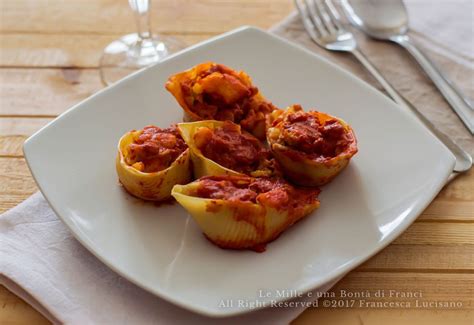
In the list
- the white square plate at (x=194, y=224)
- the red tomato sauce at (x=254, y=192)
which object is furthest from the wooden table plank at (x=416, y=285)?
the red tomato sauce at (x=254, y=192)

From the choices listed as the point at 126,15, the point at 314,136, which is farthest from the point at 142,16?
the point at 314,136

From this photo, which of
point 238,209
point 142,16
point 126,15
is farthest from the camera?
point 126,15

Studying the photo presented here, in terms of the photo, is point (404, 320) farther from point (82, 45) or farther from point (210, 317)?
point (82, 45)

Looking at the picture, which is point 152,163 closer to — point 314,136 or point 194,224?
point 194,224

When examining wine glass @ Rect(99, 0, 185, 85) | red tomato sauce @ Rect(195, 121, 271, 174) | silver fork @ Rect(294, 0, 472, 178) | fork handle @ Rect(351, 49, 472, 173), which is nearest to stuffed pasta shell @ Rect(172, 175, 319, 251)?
red tomato sauce @ Rect(195, 121, 271, 174)

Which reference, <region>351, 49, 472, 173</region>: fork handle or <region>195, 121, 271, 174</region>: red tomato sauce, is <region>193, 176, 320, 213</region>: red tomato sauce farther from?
<region>351, 49, 472, 173</region>: fork handle

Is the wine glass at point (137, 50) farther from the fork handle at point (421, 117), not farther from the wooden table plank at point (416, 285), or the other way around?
the wooden table plank at point (416, 285)
